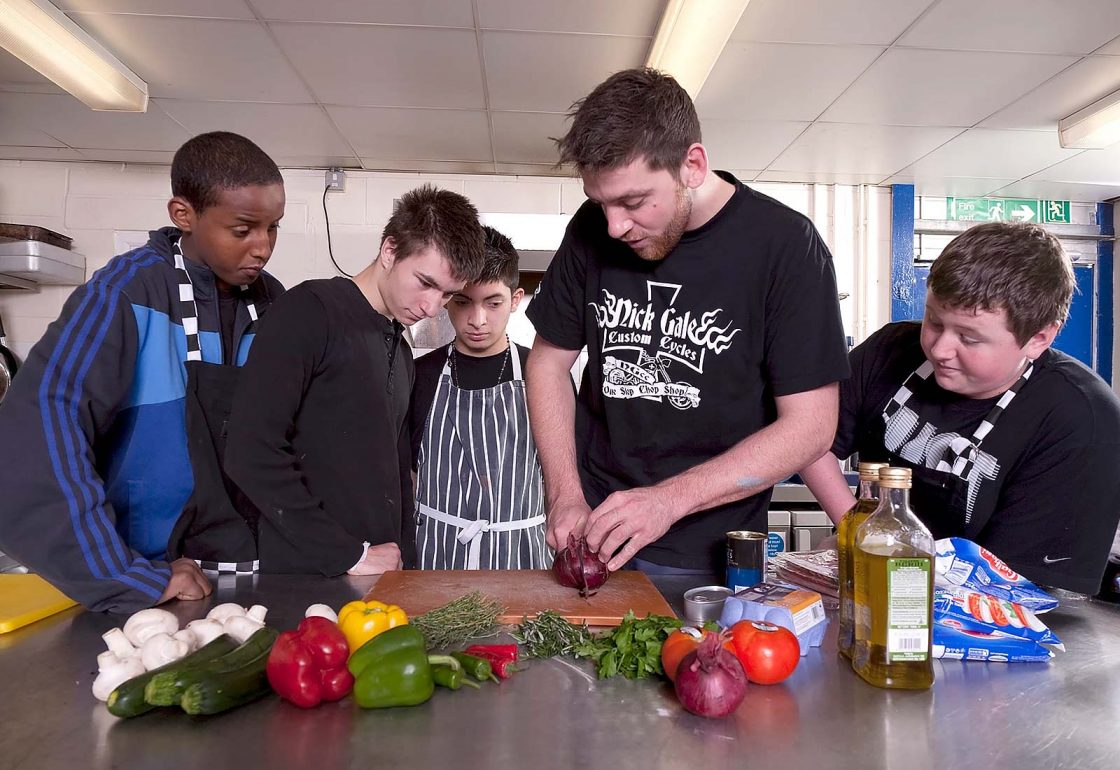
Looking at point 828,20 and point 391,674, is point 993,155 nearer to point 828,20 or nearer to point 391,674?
point 828,20

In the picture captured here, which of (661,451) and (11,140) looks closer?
(661,451)

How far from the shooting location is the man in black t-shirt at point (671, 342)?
1273 mm

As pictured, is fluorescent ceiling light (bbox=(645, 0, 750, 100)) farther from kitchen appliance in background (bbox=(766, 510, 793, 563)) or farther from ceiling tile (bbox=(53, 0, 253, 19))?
kitchen appliance in background (bbox=(766, 510, 793, 563))

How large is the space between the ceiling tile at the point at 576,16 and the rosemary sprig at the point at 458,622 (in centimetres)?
206

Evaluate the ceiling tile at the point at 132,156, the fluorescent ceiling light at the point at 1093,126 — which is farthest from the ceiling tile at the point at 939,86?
the ceiling tile at the point at 132,156

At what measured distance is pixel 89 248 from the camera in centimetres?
409

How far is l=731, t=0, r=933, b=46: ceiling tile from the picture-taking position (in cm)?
250

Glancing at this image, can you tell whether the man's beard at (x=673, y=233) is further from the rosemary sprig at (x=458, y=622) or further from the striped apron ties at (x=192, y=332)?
the striped apron ties at (x=192, y=332)

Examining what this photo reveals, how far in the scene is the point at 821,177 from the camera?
427cm

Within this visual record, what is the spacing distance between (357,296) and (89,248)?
125 inches

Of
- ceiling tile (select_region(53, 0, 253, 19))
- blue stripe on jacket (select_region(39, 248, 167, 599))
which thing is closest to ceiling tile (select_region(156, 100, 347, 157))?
ceiling tile (select_region(53, 0, 253, 19))

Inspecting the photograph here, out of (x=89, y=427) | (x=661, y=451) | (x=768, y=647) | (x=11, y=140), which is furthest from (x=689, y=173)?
(x=11, y=140)

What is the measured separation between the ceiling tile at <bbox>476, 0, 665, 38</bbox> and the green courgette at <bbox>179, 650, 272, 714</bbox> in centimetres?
224

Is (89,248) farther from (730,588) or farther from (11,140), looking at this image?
(730,588)
